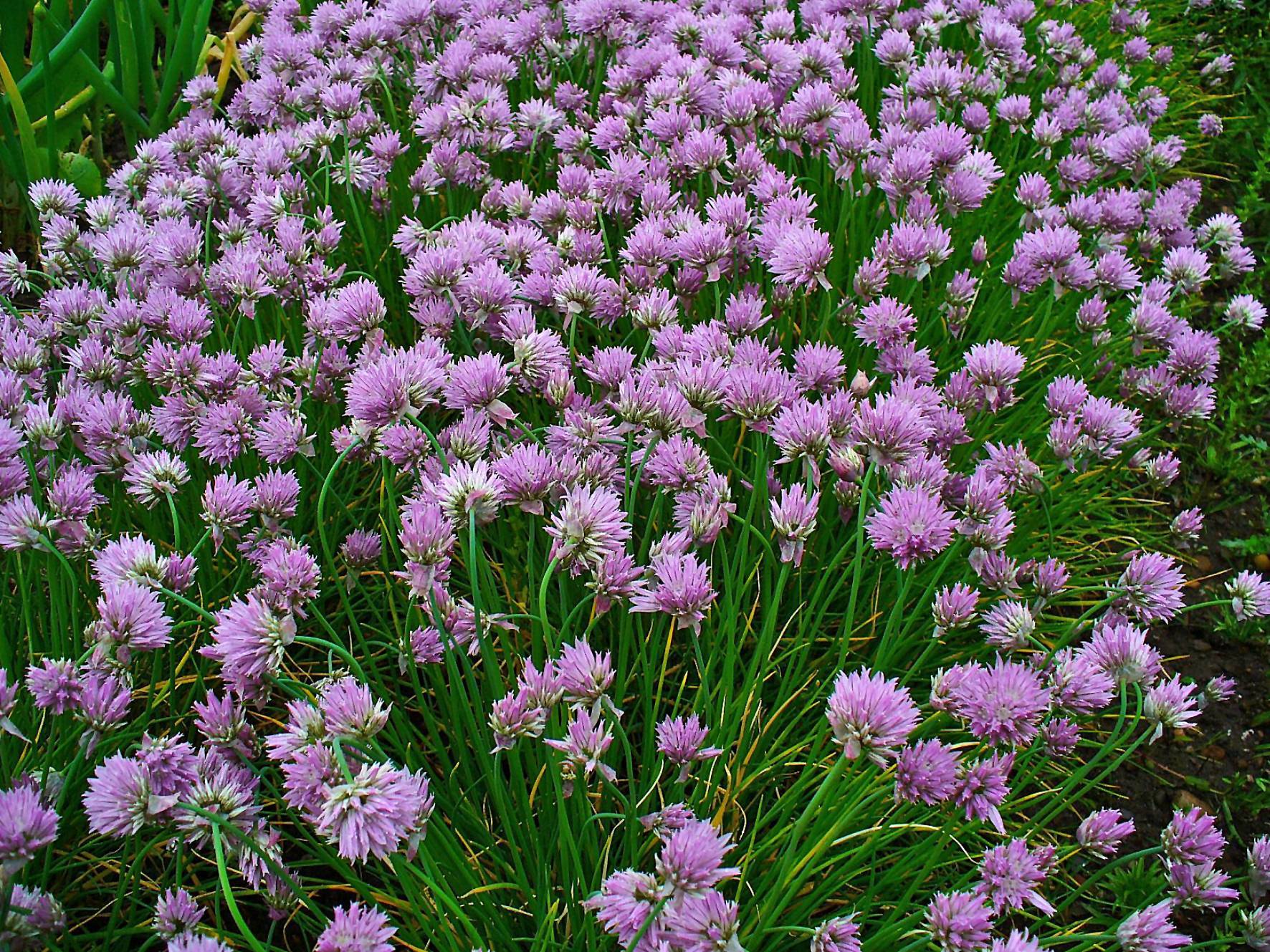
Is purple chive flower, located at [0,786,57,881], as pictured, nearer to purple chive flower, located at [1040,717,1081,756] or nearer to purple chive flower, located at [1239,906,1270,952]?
purple chive flower, located at [1040,717,1081,756]

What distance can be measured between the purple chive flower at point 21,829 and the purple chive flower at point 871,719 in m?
1.03

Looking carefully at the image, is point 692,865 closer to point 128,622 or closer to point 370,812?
point 370,812

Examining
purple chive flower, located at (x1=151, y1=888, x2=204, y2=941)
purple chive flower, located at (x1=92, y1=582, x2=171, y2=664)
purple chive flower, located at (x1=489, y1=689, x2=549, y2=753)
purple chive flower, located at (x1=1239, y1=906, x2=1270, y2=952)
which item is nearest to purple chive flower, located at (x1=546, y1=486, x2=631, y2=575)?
purple chive flower, located at (x1=489, y1=689, x2=549, y2=753)

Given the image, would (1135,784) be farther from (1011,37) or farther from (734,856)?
(1011,37)

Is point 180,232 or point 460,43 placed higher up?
point 460,43

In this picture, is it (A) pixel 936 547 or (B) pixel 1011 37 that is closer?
(A) pixel 936 547

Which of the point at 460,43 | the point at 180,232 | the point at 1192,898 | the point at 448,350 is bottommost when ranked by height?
the point at 1192,898

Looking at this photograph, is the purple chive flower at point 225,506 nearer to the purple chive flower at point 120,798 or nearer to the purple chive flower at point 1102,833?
the purple chive flower at point 120,798

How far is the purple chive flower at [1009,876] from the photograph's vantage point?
1434mm

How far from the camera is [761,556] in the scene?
2.04 metres

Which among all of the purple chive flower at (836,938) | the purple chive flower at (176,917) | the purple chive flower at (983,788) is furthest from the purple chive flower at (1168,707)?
the purple chive flower at (176,917)

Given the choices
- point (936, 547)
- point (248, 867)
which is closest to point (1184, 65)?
point (936, 547)

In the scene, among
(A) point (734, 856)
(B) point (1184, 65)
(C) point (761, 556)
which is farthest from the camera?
(B) point (1184, 65)

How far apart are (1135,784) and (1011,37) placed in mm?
2297
